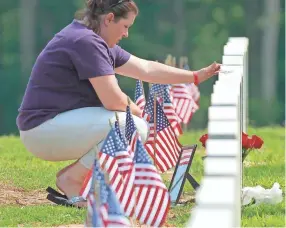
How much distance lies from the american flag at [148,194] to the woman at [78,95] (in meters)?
1.19

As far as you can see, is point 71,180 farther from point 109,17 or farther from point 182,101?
point 182,101

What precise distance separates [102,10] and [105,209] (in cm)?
245

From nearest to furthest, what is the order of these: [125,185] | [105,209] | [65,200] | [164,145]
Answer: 1. [105,209]
2. [125,185]
3. [65,200]
4. [164,145]

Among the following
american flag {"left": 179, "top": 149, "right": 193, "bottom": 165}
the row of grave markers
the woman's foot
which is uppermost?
the row of grave markers

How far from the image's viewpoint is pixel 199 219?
197 inches

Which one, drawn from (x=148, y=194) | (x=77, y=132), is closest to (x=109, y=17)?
(x=77, y=132)

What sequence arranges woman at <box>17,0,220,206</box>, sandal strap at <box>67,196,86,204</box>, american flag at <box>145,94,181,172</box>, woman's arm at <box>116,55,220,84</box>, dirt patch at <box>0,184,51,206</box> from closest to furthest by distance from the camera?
woman at <box>17,0,220,206</box> → sandal strap at <box>67,196,86,204</box> → dirt patch at <box>0,184,51,206</box> → woman's arm at <box>116,55,220,84</box> → american flag at <box>145,94,181,172</box>

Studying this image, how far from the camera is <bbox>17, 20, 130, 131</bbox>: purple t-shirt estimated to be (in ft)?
26.9

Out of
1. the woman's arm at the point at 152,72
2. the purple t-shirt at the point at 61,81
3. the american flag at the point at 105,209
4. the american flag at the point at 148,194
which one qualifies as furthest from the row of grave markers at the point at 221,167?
the woman's arm at the point at 152,72

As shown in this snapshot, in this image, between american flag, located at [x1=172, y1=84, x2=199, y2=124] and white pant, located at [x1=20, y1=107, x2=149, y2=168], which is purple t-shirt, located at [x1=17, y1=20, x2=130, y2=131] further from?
american flag, located at [x1=172, y1=84, x2=199, y2=124]

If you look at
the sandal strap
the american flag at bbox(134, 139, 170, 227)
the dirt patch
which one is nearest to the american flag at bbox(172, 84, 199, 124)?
the dirt patch

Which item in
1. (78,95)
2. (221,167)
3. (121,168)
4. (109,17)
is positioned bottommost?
(121,168)

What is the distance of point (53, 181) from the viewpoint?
965 cm

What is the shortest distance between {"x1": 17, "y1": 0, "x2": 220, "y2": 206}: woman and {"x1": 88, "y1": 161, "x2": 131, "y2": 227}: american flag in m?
1.88
